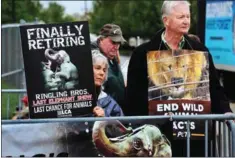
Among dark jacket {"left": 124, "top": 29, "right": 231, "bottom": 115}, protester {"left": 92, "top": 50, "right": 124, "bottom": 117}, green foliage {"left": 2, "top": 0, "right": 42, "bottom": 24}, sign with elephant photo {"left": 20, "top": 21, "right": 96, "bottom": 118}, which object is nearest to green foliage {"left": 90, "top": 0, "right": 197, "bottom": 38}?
green foliage {"left": 2, "top": 0, "right": 42, "bottom": 24}

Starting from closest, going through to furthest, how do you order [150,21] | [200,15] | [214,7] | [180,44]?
[180,44] < [200,15] < [214,7] < [150,21]

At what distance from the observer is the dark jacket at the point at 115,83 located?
5.30m

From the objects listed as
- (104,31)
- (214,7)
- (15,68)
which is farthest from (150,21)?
(104,31)

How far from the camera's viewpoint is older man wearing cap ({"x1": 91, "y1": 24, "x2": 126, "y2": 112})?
5.30 m

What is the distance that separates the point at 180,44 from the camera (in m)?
5.05

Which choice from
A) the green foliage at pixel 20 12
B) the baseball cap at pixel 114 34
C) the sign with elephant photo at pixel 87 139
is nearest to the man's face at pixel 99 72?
the baseball cap at pixel 114 34

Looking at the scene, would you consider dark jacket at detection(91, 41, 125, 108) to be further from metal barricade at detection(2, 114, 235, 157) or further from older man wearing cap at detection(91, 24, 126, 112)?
metal barricade at detection(2, 114, 235, 157)

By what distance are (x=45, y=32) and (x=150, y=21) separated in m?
44.6

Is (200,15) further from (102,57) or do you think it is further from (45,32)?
(45,32)

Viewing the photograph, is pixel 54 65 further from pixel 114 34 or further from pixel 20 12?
pixel 20 12

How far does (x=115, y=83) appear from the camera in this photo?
5.38 metres

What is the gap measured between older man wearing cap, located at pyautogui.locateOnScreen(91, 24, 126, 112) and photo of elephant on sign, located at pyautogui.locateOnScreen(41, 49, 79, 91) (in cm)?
74

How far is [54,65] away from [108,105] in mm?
740

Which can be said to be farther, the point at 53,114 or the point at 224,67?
the point at 224,67
